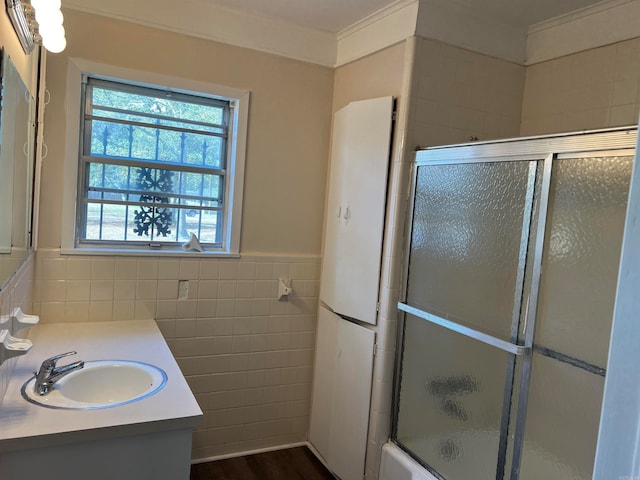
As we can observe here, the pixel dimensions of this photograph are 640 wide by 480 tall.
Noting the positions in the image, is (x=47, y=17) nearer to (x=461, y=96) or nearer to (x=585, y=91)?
(x=461, y=96)

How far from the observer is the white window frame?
2.26 metres

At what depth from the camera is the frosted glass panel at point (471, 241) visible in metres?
1.77

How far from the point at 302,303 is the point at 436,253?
102 centimetres

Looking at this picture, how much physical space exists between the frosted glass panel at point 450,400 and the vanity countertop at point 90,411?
1082 millimetres

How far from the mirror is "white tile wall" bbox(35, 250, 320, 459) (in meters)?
0.44

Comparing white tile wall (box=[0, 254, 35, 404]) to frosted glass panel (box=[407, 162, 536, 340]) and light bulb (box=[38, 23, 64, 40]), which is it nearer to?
light bulb (box=[38, 23, 64, 40])

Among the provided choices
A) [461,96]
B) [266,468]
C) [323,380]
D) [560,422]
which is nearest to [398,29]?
[461,96]

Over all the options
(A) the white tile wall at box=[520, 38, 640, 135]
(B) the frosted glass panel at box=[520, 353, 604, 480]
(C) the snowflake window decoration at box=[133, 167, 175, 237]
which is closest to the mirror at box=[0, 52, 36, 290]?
(C) the snowflake window decoration at box=[133, 167, 175, 237]

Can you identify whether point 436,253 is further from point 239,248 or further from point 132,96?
point 132,96

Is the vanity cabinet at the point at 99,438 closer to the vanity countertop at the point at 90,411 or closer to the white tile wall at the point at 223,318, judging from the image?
the vanity countertop at the point at 90,411

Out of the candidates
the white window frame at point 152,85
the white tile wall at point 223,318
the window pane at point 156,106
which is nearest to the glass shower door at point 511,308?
the white tile wall at point 223,318

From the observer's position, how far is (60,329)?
2213 mm

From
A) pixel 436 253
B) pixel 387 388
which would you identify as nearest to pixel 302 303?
pixel 387 388

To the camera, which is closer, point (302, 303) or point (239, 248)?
point (239, 248)
